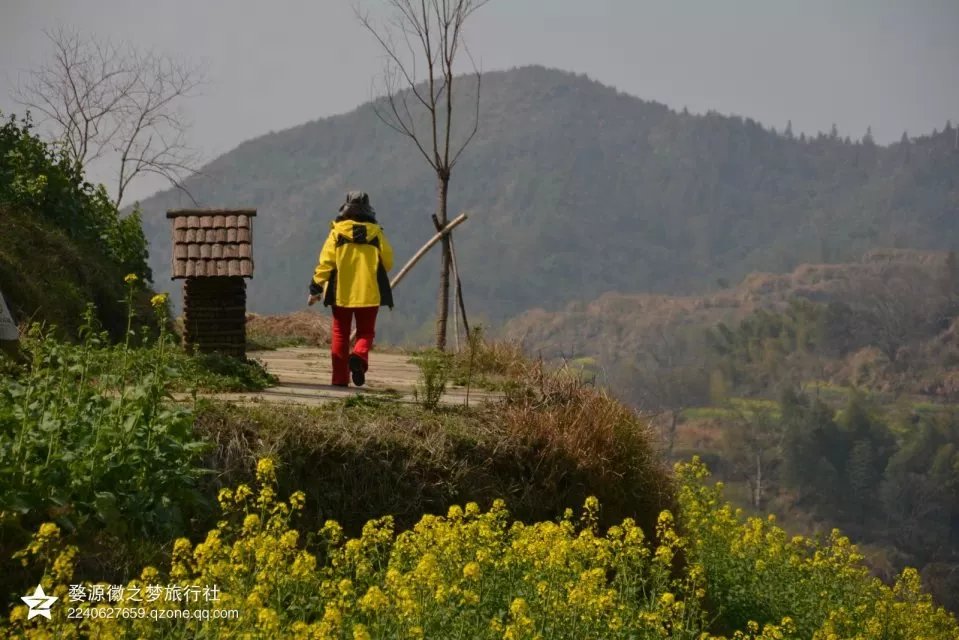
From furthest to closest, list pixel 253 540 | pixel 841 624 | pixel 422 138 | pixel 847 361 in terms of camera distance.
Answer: pixel 422 138 → pixel 847 361 → pixel 841 624 → pixel 253 540

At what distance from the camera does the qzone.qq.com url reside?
5.16m

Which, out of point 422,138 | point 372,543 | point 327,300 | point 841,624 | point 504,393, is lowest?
point 841,624

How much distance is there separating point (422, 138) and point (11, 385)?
168292 millimetres

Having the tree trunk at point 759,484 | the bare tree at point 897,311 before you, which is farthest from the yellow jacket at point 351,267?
the bare tree at point 897,311

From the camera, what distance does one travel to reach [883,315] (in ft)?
414

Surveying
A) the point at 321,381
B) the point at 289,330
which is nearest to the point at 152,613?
the point at 321,381

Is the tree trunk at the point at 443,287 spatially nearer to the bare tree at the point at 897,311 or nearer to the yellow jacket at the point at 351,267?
the yellow jacket at the point at 351,267

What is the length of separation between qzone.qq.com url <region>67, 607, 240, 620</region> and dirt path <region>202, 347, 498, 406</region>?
3.89 metres

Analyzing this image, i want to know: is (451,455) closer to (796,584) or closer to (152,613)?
(796,584)

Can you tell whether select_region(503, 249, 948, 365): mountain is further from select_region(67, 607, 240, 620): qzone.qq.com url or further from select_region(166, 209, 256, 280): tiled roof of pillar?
select_region(67, 607, 240, 620): qzone.qq.com url

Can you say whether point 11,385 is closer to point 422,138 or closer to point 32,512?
point 32,512

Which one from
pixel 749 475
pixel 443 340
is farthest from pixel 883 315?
pixel 443 340

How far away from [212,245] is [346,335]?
176 cm

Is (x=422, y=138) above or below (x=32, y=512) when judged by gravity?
above
